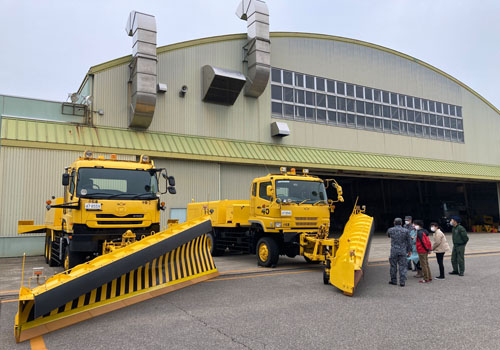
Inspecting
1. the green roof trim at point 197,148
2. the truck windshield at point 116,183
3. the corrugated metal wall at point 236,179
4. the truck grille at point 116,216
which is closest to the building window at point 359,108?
the green roof trim at point 197,148

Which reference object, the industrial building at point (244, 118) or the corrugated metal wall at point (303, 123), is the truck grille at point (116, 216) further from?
the corrugated metal wall at point (303, 123)

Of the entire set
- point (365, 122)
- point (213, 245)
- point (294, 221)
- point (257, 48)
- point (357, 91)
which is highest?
point (257, 48)

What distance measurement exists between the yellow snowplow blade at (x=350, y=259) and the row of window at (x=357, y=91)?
45.8ft

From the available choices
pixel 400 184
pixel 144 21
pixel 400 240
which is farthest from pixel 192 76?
pixel 400 184

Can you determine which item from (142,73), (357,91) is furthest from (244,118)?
(357,91)

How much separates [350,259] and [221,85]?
1330 cm

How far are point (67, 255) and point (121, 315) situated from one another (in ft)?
12.9

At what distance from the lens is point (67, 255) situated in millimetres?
9234

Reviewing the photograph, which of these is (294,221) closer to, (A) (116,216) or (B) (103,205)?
(A) (116,216)

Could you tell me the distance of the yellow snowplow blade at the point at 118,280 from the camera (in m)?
5.27

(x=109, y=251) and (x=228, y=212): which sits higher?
(x=228, y=212)

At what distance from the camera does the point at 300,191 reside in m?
11.2

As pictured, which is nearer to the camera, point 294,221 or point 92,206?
point 92,206

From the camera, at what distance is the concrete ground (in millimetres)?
4820
